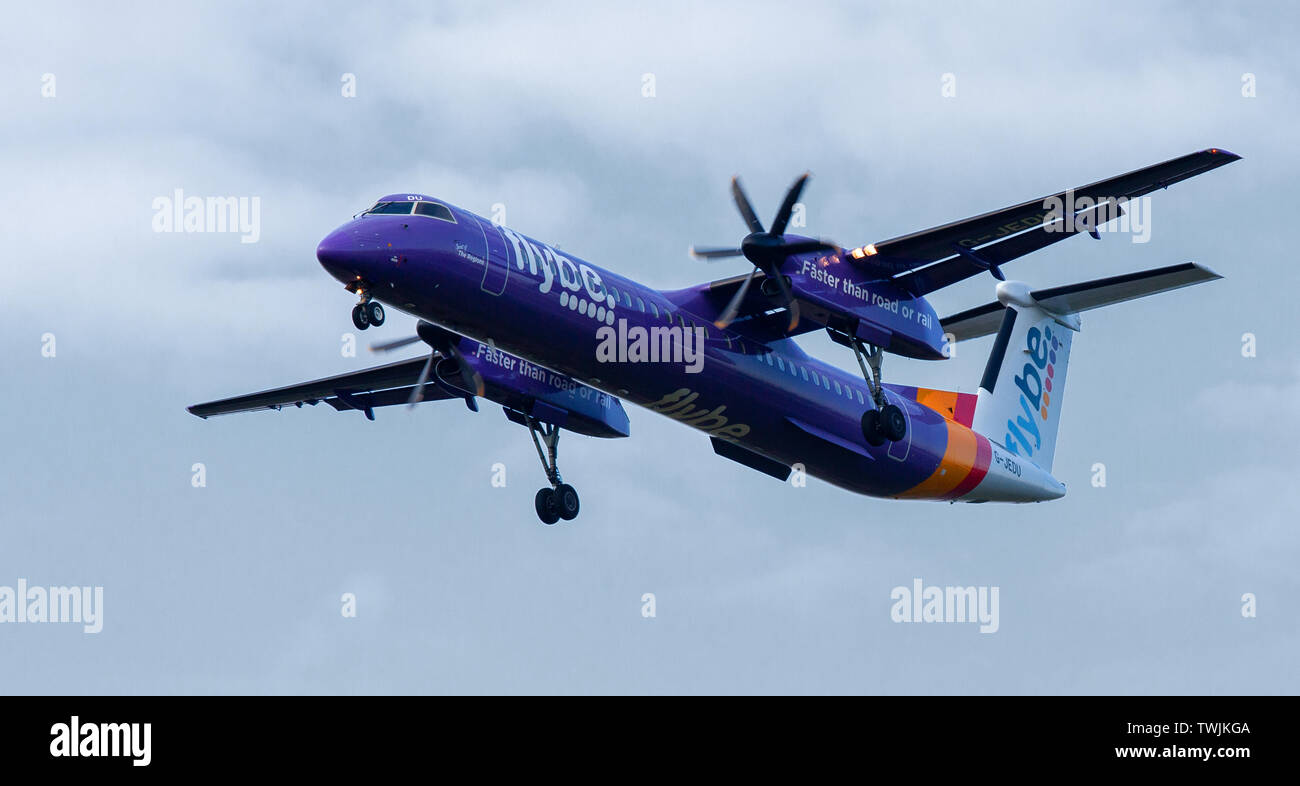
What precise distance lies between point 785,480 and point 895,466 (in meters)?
2.08

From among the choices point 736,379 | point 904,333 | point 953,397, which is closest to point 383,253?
point 736,379

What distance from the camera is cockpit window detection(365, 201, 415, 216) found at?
2258 cm

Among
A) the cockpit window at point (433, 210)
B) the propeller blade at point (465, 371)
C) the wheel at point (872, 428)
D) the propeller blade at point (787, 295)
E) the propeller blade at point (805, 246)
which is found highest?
the cockpit window at point (433, 210)

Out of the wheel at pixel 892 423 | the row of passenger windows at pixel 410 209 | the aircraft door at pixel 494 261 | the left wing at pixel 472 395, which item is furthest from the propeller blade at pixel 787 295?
the row of passenger windows at pixel 410 209

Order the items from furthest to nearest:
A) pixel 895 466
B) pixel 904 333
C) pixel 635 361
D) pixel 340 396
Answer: pixel 340 396 < pixel 895 466 < pixel 904 333 < pixel 635 361

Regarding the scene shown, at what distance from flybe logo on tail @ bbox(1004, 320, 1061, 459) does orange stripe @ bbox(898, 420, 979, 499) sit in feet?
6.76

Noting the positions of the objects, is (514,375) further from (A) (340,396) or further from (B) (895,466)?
(B) (895,466)

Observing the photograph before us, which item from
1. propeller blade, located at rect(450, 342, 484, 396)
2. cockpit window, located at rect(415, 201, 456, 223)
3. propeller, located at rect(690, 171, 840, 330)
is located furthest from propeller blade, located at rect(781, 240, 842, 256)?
propeller blade, located at rect(450, 342, 484, 396)

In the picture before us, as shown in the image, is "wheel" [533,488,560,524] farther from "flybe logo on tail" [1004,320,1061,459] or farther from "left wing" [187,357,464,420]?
"flybe logo on tail" [1004,320,1061,459]

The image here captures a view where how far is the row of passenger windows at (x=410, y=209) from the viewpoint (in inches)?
890

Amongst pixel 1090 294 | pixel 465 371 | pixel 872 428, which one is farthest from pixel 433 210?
pixel 1090 294

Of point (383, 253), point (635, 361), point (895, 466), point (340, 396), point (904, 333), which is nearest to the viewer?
point (383, 253)

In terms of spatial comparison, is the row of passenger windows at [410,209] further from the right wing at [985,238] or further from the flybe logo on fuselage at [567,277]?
the right wing at [985,238]

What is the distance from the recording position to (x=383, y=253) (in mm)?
21938
